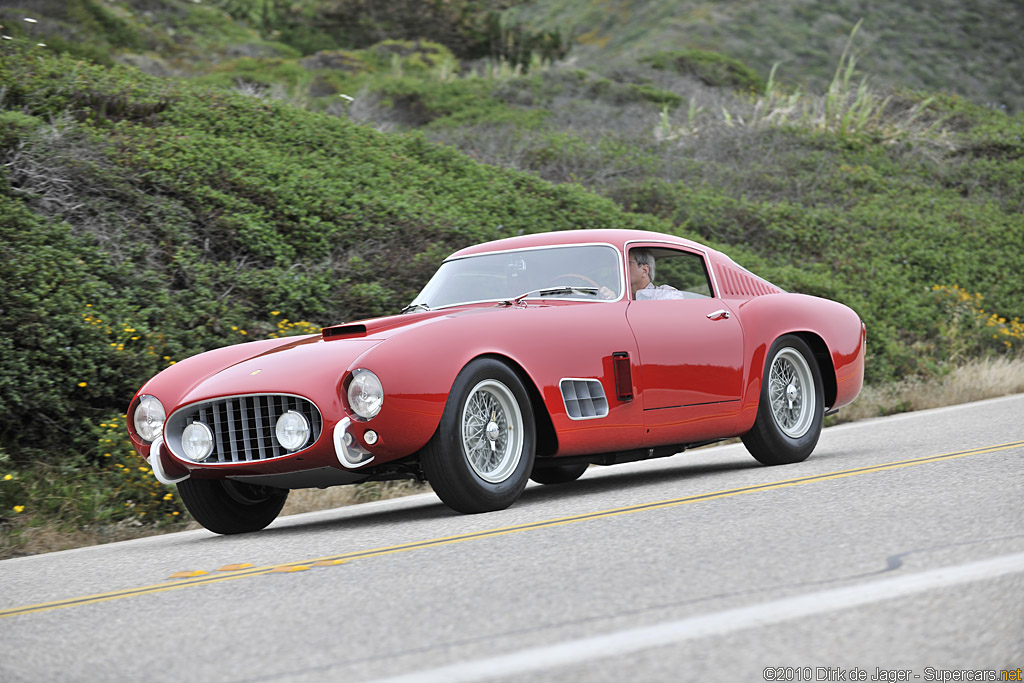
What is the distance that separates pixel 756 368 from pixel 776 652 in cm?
459

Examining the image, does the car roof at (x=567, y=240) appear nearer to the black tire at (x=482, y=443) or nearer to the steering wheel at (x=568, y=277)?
the steering wheel at (x=568, y=277)

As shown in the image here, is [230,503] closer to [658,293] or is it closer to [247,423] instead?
[247,423]

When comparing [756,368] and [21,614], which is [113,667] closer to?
[21,614]

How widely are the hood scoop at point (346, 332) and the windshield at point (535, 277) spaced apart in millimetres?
911

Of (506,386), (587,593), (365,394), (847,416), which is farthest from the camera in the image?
(847,416)

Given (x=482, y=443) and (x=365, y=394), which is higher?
(x=365, y=394)

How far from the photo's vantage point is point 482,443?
19.3 feet

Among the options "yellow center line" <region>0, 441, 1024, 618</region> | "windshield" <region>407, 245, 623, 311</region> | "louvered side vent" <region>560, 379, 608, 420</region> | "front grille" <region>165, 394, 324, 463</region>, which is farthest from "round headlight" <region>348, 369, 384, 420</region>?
"windshield" <region>407, 245, 623, 311</region>

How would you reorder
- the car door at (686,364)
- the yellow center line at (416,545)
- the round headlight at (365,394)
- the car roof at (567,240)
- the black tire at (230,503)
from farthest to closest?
1. the car roof at (567,240)
2. the car door at (686,364)
3. the black tire at (230,503)
4. the round headlight at (365,394)
5. the yellow center line at (416,545)

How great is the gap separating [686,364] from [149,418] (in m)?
3.06

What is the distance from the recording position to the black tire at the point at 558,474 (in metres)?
7.81

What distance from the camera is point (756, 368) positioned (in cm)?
739

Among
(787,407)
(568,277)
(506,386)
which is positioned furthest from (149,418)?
(787,407)

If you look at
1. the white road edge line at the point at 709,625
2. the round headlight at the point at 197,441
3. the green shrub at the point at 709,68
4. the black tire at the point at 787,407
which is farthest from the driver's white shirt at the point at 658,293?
the green shrub at the point at 709,68
